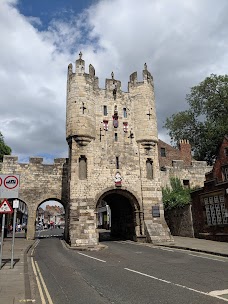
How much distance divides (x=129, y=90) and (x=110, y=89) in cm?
217

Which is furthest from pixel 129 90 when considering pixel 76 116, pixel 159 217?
pixel 159 217

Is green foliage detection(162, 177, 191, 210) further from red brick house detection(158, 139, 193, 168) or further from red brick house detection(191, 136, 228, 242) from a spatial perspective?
red brick house detection(158, 139, 193, 168)

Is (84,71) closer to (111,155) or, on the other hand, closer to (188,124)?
(111,155)

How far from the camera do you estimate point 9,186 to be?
11.0 meters

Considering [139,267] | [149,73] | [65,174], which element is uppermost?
[149,73]

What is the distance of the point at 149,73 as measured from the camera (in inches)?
1136

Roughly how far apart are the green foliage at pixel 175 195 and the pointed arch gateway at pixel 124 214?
15.7 feet

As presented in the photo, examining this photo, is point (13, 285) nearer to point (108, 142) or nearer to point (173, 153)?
point (108, 142)

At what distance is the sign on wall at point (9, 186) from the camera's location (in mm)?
10852

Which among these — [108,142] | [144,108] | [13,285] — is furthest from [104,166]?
[13,285]

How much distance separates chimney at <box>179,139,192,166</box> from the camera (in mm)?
38628

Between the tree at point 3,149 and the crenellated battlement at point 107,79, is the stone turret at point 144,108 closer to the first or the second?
the crenellated battlement at point 107,79

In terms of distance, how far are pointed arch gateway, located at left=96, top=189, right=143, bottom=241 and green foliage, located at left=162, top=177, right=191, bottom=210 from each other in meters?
4.79

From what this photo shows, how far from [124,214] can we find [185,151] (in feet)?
53.4
